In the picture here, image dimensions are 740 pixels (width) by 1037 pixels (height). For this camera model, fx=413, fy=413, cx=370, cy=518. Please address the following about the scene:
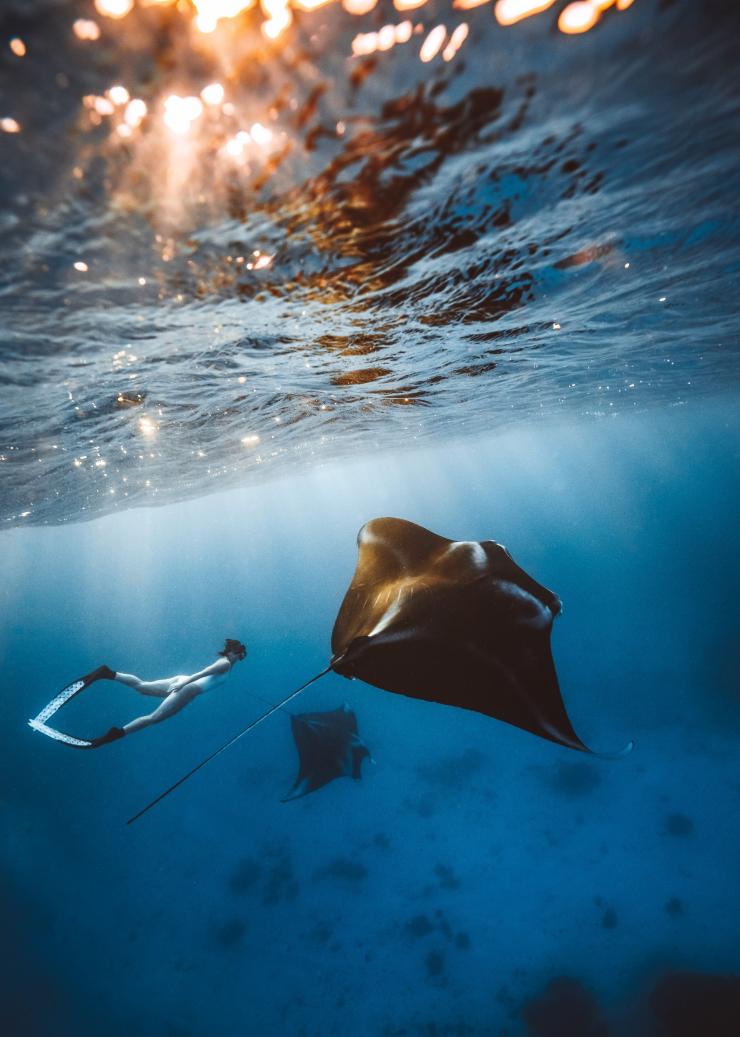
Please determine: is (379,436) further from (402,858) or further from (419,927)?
(419,927)

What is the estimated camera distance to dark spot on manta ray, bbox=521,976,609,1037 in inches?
400

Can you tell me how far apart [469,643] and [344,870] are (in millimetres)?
18672

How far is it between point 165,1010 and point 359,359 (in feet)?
66.4

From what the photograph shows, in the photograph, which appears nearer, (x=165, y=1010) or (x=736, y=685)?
(x=165, y=1010)

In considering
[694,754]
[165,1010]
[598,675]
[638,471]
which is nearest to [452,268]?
[165,1010]

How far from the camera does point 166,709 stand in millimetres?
7770

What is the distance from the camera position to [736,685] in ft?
68.4

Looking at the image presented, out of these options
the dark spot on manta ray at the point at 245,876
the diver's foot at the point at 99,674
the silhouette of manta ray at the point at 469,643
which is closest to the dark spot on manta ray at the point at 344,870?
the dark spot on manta ray at the point at 245,876

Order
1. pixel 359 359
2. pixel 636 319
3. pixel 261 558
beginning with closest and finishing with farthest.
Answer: pixel 359 359
pixel 636 319
pixel 261 558

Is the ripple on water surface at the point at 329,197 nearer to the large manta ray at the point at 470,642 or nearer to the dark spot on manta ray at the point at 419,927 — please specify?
the large manta ray at the point at 470,642

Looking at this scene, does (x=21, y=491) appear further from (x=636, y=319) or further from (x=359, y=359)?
(x=636, y=319)

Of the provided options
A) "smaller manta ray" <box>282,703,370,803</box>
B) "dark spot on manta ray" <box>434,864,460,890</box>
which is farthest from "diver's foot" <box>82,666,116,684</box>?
"dark spot on manta ray" <box>434,864,460,890</box>

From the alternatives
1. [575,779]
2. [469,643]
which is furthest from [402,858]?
[469,643]

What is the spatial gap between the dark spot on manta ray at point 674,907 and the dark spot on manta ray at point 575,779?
5218mm
